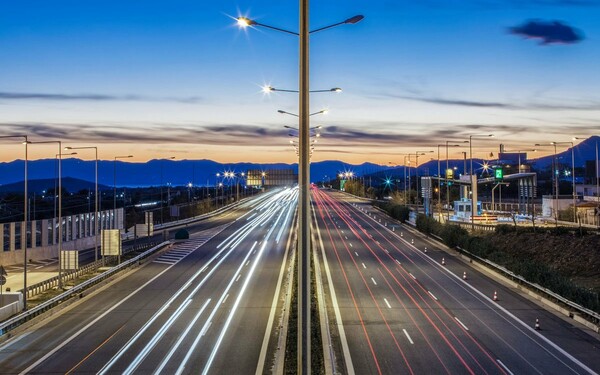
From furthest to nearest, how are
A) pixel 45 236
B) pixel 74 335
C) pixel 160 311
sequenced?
pixel 45 236 < pixel 160 311 < pixel 74 335

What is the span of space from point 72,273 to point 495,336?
27403 mm

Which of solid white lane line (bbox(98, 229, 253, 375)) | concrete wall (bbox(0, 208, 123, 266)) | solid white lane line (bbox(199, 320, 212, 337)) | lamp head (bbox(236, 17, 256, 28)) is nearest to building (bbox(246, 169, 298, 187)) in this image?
concrete wall (bbox(0, 208, 123, 266))

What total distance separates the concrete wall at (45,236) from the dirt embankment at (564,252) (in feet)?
123

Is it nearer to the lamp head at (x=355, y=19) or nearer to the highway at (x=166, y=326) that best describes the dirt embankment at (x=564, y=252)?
the highway at (x=166, y=326)

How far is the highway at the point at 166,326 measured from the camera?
63.8 ft

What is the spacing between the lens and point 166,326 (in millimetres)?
24828

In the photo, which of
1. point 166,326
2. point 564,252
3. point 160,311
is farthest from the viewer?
point 564,252

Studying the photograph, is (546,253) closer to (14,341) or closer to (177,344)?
(177,344)

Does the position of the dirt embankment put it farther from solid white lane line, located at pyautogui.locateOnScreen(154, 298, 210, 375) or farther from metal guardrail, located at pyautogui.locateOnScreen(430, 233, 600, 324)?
solid white lane line, located at pyautogui.locateOnScreen(154, 298, 210, 375)

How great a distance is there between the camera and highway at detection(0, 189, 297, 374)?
19.5 meters

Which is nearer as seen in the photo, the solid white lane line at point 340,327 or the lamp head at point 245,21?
the lamp head at point 245,21

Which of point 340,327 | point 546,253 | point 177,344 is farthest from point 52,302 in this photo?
point 546,253

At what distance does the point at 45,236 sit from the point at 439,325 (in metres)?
41.3

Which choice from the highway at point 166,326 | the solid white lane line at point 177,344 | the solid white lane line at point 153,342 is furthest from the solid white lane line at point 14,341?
the solid white lane line at point 177,344
